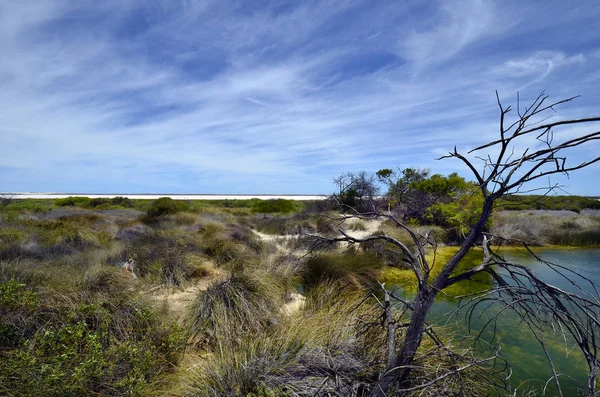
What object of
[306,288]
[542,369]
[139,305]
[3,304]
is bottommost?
[542,369]

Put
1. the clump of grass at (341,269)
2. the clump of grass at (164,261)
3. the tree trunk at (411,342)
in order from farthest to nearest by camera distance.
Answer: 1. the clump of grass at (341,269)
2. the clump of grass at (164,261)
3. the tree trunk at (411,342)

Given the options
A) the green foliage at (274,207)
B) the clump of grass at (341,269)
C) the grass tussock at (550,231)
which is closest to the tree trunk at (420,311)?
the clump of grass at (341,269)

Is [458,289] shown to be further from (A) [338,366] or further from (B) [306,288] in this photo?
(A) [338,366]

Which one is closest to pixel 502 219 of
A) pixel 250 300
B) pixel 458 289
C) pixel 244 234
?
pixel 458 289

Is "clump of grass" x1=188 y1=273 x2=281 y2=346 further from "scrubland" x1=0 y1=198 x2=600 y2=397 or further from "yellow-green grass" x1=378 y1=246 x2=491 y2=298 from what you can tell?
"yellow-green grass" x1=378 y1=246 x2=491 y2=298

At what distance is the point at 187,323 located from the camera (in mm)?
4879

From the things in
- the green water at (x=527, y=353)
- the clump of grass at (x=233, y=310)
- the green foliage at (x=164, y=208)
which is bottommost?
the green water at (x=527, y=353)

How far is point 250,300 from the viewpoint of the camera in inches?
213

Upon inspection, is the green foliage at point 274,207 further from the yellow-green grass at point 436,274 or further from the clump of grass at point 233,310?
the clump of grass at point 233,310

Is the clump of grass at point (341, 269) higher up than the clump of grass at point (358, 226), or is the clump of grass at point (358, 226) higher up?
the clump of grass at point (358, 226)

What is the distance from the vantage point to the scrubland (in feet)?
9.77

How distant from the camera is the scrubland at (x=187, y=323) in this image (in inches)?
117

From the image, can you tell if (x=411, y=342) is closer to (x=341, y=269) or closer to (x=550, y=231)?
(x=341, y=269)

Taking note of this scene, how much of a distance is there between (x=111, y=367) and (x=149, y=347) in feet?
2.43
